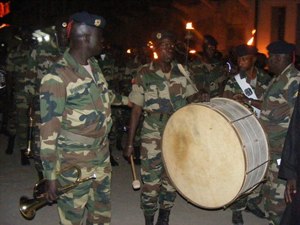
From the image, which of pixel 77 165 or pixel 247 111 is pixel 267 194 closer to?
pixel 247 111

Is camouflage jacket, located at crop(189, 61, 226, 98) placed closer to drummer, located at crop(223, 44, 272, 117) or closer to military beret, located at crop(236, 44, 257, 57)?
drummer, located at crop(223, 44, 272, 117)

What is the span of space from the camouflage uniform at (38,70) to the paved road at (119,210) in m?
0.50

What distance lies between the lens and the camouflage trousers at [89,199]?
400 centimetres

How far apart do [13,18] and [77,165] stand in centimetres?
3188

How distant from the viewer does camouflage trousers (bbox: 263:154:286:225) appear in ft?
15.5

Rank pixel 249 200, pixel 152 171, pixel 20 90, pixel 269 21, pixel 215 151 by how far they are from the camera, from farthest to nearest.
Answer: pixel 269 21
pixel 20 90
pixel 249 200
pixel 152 171
pixel 215 151

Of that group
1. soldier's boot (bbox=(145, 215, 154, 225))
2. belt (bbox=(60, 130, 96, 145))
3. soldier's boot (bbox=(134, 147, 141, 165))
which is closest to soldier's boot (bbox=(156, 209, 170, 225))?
soldier's boot (bbox=(145, 215, 154, 225))

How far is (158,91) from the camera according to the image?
17.4 feet

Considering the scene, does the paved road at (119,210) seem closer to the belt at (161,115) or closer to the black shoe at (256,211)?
the black shoe at (256,211)

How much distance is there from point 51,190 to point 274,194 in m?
2.24

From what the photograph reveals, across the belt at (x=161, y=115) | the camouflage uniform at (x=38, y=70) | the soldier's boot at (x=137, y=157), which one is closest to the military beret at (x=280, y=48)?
the belt at (x=161, y=115)

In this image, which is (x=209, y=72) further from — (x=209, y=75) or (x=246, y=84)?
(x=246, y=84)

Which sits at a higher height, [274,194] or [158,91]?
[158,91]

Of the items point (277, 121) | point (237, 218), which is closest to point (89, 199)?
point (277, 121)
